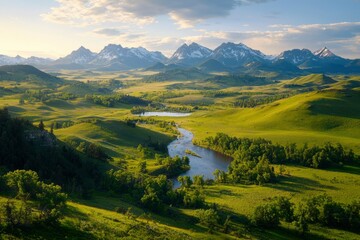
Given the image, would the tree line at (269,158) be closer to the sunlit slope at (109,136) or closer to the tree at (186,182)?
the tree at (186,182)

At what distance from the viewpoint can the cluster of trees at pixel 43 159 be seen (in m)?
90.9

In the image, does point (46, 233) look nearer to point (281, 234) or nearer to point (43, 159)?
point (43, 159)

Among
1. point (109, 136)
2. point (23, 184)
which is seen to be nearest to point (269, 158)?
point (109, 136)

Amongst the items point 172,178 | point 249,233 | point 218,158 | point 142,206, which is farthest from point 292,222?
point 218,158

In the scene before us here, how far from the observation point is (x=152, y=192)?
93.8 m

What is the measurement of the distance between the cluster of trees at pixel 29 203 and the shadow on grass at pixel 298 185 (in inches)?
2992

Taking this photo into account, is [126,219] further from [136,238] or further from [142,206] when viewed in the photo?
[142,206]

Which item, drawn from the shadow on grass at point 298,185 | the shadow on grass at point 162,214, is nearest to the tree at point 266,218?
the shadow on grass at point 162,214

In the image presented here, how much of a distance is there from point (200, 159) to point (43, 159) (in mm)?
78945

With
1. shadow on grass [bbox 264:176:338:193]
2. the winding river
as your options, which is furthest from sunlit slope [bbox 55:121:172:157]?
Answer: shadow on grass [bbox 264:176:338:193]

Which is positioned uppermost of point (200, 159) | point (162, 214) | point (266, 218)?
point (266, 218)

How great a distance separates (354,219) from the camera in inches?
3278

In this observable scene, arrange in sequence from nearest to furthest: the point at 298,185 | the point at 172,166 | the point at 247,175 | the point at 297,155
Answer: the point at 298,185, the point at 247,175, the point at 172,166, the point at 297,155

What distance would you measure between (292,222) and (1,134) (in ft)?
267
